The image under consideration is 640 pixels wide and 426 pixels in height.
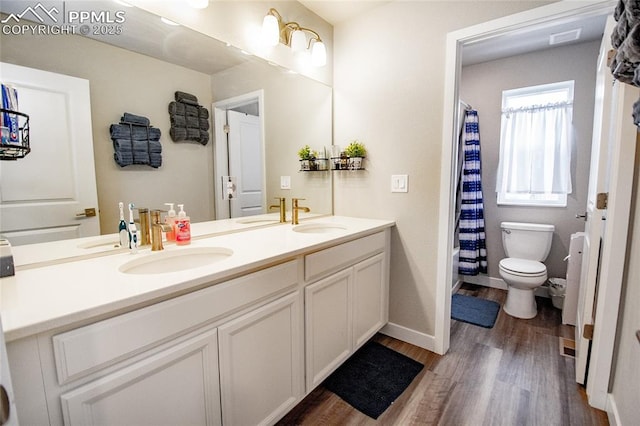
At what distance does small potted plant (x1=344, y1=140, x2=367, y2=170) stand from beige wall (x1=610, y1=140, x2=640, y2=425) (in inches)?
56.4

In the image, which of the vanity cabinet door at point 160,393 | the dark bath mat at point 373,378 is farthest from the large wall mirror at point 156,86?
the dark bath mat at point 373,378

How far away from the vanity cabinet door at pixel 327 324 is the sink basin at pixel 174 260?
1.54ft

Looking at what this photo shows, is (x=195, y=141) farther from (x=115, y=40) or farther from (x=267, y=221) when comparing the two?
(x=267, y=221)

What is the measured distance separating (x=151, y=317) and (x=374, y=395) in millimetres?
1286

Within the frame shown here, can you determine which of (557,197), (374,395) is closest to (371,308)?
(374,395)

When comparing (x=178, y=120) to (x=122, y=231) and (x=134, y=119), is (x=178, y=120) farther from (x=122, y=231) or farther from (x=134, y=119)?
(x=122, y=231)

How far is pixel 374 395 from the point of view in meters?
1.62

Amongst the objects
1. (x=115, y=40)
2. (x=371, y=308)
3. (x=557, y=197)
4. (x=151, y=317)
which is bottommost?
(x=371, y=308)

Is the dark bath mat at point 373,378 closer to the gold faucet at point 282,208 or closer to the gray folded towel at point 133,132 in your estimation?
the gold faucet at point 282,208

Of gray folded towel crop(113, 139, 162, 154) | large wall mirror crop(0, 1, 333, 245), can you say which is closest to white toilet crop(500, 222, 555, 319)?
large wall mirror crop(0, 1, 333, 245)

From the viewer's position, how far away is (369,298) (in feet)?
6.43

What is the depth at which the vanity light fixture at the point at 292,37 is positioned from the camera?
174 cm

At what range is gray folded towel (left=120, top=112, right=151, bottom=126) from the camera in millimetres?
1262

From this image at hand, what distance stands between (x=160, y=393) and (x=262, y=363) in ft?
1.32
